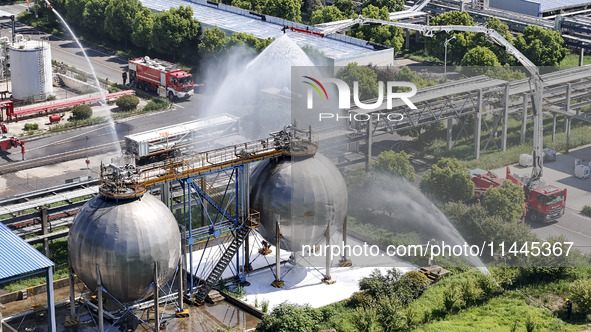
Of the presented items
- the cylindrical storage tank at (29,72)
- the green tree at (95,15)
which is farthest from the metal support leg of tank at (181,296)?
the green tree at (95,15)

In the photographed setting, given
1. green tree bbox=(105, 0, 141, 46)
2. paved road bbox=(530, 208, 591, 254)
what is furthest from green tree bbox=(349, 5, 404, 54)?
paved road bbox=(530, 208, 591, 254)

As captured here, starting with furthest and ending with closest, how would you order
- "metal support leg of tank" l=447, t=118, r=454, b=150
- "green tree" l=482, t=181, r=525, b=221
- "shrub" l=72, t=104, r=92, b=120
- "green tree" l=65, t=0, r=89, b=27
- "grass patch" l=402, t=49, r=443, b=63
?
"green tree" l=65, t=0, r=89, b=27
"grass patch" l=402, t=49, r=443, b=63
"shrub" l=72, t=104, r=92, b=120
"metal support leg of tank" l=447, t=118, r=454, b=150
"green tree" l=482, t=181, r=525, b=221

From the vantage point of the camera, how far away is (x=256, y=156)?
54875 millimetres

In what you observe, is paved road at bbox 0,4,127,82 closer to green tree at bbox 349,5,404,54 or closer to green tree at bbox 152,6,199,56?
green tree at bbox 152,6,199,56

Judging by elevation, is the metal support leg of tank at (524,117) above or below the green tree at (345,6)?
below

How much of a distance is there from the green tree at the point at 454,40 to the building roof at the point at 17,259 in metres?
62.4

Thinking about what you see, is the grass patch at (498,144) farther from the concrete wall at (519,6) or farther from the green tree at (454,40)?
the concrete wall at (519,6)

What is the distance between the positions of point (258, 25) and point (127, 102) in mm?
21634

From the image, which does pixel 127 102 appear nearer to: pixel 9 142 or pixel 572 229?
pixel 9 142

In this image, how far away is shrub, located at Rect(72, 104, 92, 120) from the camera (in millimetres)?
90500

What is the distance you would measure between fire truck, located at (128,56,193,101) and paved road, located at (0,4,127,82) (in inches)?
146

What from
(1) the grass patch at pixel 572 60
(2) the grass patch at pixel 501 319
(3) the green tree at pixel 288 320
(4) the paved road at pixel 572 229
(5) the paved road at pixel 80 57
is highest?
(1) the grass patch at pixel 572 60

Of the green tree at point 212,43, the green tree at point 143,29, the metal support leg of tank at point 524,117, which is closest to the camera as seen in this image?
the metal support leg of tank at point 524,117

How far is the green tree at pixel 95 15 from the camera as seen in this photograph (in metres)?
118
